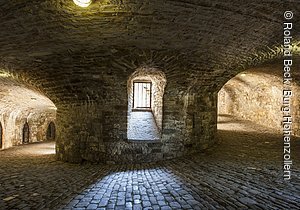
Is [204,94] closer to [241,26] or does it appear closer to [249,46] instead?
[249,46]

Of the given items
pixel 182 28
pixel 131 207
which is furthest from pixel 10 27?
pixel 131 207

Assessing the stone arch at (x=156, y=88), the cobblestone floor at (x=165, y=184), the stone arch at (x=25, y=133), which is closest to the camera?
the cobblestone floor at (x=165, y=184)

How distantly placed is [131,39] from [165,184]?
10.4 feet

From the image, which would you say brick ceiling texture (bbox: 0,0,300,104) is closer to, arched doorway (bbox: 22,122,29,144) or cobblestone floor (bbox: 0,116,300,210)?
cobblestone floor (bbox: 0,116,300,210)

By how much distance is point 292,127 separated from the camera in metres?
10.8

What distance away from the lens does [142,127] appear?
7844 mm

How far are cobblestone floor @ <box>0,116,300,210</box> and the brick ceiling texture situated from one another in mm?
2361

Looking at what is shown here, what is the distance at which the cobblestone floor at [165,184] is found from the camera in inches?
150

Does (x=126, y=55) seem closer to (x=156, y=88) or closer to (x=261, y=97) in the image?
(x=156, y=88)

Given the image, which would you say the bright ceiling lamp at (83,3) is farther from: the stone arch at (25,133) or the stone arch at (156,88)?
the stone arch at (25,133)

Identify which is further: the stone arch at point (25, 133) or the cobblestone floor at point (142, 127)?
the stone arch at point (25, 133)

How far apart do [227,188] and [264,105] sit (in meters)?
9.47

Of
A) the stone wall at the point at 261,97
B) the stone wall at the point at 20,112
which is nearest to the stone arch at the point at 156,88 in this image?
the stone wall at the point at 261,97

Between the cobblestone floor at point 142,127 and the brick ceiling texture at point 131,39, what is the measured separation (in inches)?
69.4
